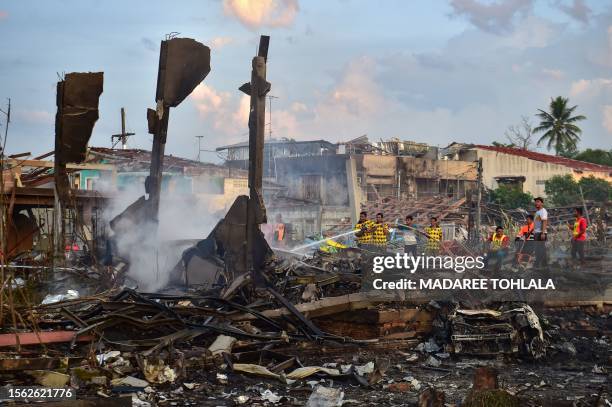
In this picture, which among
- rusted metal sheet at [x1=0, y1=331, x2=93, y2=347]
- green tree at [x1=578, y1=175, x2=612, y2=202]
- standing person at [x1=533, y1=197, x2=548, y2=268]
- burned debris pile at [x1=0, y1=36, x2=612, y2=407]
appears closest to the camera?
burned debris pile at [x1=0, y1=36, x2=612, y2=407]

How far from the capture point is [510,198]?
33188mm

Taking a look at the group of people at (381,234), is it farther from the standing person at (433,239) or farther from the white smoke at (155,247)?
the white smoke at (155,247)

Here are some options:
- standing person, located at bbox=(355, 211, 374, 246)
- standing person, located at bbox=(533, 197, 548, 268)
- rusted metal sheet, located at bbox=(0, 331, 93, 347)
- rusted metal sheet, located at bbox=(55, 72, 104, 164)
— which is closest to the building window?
standing person, located at bbox=(355, 211, 374, 246)

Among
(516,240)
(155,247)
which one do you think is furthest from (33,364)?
(516,240)

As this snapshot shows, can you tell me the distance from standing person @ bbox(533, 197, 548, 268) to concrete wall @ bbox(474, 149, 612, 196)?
24595 millimetres

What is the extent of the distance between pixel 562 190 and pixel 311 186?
12530mm

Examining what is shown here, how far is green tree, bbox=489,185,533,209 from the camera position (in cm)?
3294

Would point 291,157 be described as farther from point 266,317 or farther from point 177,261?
point 266,317

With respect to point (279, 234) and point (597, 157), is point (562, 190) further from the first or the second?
point (279, 234)

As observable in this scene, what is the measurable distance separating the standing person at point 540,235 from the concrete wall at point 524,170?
24595mm

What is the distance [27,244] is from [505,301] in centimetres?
1014

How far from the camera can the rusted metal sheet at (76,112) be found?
11141 mm

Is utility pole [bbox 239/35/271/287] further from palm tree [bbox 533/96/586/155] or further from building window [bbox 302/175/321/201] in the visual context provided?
palm tree [bbox 533/96/586/155]

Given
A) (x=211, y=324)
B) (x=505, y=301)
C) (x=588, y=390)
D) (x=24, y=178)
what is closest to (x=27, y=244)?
(x=24, y=178)
